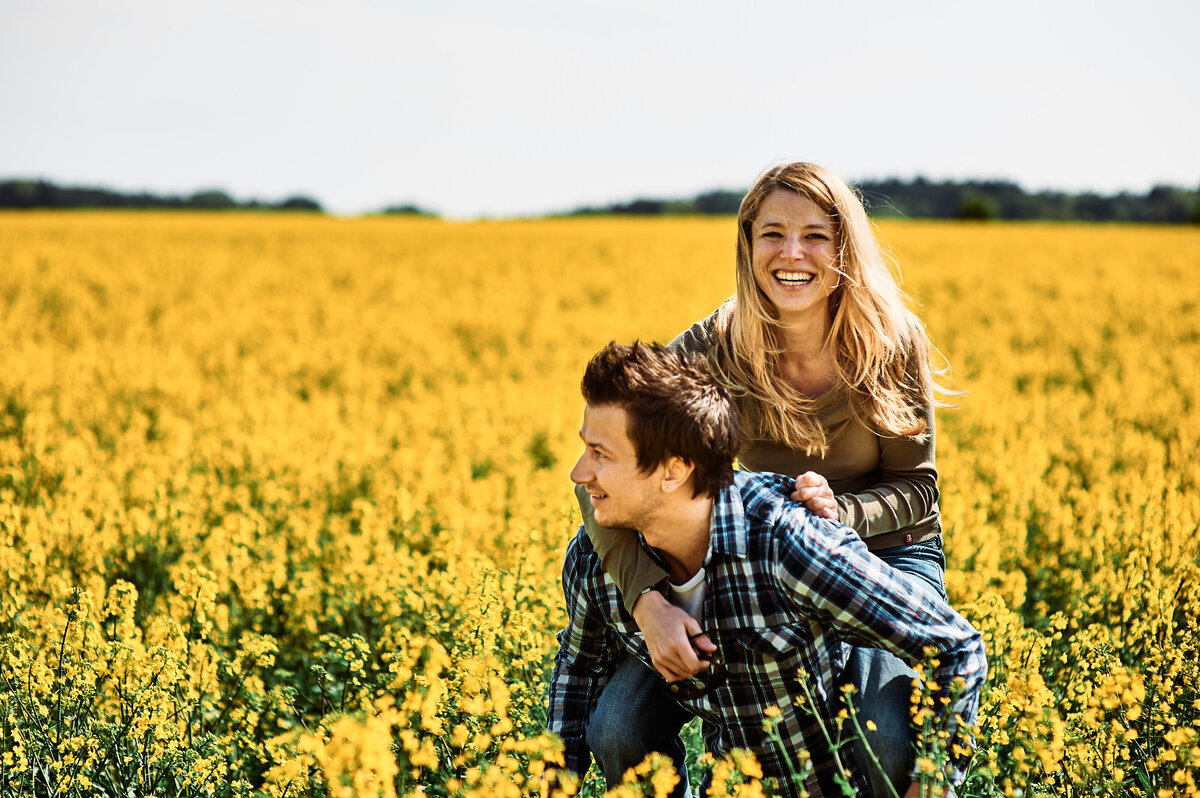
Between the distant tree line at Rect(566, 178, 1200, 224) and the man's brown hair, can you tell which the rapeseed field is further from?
the distant tree line at Rect(566, 178, 1200, 224)

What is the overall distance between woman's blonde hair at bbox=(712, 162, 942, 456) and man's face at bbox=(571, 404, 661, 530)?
67 cm

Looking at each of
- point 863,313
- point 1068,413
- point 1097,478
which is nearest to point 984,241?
point 1068,413

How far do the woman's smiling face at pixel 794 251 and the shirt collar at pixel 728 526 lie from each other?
32.6 inches

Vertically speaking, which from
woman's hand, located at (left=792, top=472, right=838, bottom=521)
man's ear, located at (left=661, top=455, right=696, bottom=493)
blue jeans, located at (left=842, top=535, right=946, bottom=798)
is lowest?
blue jeans, located at (left=842, top=535, right=946, bottom=798)

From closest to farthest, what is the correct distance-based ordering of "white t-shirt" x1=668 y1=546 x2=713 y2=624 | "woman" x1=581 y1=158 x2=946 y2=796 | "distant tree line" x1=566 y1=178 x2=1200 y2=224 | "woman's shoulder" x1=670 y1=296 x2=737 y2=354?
"white t-shirt" x1=668 y1=546 x2=713 y2=624 → "woman" x1=581 y1=158 x2=946 y2=796 → "woman's shoulder" x1=670 y1=296 x2=737 y2=354 → "distant tree line" x1=566 y1=178 x2=1200 y2=224

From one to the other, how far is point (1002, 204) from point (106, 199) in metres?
44.8

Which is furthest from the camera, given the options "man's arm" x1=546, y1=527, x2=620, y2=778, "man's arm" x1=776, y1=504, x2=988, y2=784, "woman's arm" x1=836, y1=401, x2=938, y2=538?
"woman's arm" x1=836, y1=401, x2=938, y2=538

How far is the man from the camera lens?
81.0 inches

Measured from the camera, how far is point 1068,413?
693 centimetres

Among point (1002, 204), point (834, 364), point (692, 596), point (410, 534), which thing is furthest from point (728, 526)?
point (1002, 204)

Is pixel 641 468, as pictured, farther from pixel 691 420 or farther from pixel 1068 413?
pixel 1068 413

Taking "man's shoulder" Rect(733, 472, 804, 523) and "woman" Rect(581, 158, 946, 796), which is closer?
"man's shoulder" Rect(733, 472, 804, 523)

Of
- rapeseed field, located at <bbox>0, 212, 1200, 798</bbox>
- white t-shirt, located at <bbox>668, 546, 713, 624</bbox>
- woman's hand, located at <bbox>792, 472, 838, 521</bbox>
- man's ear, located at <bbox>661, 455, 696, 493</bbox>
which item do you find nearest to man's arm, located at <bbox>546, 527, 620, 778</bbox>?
rapeseed field, located at <bbox>0, 212, 1200, 798</bbox>

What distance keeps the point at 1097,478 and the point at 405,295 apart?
1139 centimetres
